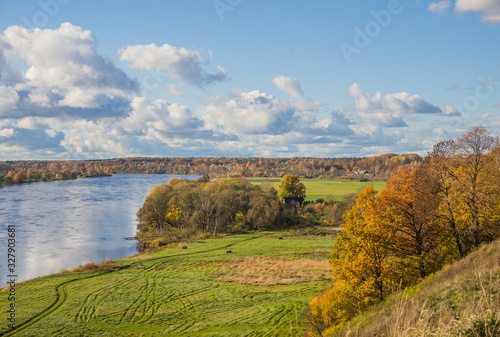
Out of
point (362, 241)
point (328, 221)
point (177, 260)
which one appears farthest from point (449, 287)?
point (328, 221)

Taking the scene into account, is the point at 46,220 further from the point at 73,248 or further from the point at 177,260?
the point at 177,260

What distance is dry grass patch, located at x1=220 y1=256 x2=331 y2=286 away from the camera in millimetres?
35534

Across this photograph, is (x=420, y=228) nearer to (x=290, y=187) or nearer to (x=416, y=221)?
(x=416, y=221)

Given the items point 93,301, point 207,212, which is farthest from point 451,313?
point 207,212

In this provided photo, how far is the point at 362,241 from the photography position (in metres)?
22.1

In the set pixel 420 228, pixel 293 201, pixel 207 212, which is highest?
pixel 420 228

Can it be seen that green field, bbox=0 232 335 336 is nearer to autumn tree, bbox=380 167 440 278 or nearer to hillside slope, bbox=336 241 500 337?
autumn tree, bbox=380 167 440 278

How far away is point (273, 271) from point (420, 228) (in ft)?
64.0

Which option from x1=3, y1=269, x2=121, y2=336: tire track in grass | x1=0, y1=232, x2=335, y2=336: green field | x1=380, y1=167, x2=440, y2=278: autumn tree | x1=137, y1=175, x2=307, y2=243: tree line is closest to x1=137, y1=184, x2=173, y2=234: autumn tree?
x1=137, y1=175, x2=307, y2=243: tree line

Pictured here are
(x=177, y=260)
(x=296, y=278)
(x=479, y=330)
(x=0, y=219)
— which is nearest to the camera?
(x=479, y=330)

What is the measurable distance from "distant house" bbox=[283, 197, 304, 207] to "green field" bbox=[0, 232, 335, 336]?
38088mm

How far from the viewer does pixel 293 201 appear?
3460 inches

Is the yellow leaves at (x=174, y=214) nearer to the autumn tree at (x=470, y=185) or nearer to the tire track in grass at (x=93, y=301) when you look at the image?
the tire track in grass at (x=93, y=301)

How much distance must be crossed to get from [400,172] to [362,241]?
9771 mm
